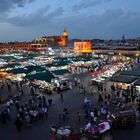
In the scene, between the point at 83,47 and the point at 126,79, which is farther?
the point at 83,47

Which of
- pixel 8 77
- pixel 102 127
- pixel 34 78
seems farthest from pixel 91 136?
pixel 8 77

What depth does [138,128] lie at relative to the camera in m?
15.3

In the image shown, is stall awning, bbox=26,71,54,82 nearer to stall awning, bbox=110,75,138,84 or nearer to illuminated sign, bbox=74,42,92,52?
stall awning, bbox=110,75,138,84

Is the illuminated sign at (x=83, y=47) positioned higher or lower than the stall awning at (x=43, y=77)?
higher

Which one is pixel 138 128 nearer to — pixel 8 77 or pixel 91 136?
pixel 91 136

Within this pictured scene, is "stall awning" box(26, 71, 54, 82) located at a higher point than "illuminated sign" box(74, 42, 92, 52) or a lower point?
lower

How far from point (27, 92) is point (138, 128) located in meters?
15.1

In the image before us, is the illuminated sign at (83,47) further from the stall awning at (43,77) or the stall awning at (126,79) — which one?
the stall awning at (126,79)

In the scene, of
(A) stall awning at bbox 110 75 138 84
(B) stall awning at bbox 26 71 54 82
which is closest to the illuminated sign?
(B) stall awning at bbox 26 71 54 82

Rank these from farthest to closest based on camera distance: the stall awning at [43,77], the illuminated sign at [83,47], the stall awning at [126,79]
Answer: the illuminated sign at [83,47], the stall awning at [43,77], the stall awning at [126,79]

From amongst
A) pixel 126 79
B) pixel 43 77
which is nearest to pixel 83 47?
pixel 43 77

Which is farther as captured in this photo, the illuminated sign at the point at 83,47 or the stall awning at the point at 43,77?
the illuminated sign at the point at 83,47

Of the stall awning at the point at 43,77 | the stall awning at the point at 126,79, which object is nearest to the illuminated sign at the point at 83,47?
the stall awning at the point at 43,77

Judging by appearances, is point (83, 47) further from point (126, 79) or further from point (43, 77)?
point (126, 79)
